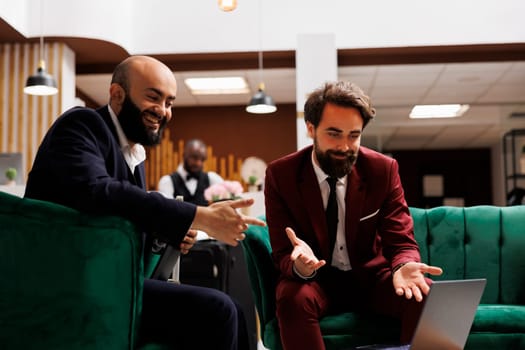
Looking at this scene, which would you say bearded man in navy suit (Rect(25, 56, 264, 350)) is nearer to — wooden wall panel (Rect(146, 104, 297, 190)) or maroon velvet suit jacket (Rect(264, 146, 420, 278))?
maroon velvet suit jacket (Rect(264, 146, 420, 278))

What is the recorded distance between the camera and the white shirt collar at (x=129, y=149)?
6.15 ft

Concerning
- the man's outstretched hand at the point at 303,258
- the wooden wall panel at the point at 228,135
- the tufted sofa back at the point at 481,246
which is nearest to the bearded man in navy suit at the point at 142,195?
the man's outstretched hand at the point at 303,258

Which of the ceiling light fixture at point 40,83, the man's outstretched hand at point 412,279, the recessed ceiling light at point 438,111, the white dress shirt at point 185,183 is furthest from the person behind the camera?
the recessed ceiling light at point 438,111

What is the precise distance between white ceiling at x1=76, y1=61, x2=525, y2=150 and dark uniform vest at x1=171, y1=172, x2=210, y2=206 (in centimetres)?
207

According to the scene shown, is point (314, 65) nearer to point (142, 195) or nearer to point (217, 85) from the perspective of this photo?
point (217, 85)

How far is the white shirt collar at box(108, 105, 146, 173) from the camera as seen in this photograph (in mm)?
1875

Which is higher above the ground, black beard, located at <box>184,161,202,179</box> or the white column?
the white column

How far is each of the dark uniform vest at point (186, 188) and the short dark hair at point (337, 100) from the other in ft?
11.8

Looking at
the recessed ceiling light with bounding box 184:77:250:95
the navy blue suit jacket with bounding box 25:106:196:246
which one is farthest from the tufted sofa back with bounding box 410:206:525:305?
the recessed ceiling light with bounding box 184:77:250:95

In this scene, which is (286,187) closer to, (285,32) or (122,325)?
(122,325)

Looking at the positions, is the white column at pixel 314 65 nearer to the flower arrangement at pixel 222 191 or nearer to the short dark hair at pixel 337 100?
the flower arrangement at pixel 222 191

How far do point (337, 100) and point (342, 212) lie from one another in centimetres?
42

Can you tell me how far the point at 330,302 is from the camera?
2188 mm

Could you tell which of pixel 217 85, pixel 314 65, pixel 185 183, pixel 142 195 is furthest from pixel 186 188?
pixel 142 195
